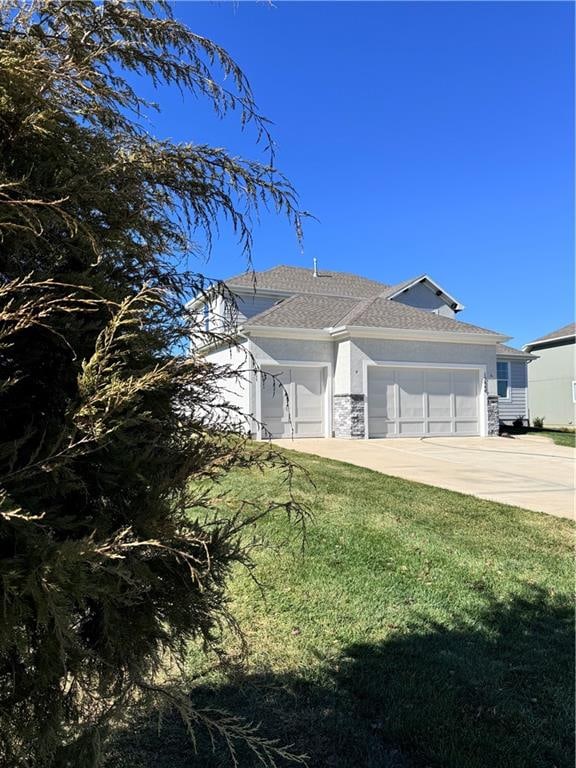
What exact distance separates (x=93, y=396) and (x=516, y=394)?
976 inches

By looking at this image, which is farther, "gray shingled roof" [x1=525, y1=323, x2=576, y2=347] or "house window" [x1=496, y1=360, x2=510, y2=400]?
"gray shingled roof" [x1=525, y1=323, x2=576, y2=347]

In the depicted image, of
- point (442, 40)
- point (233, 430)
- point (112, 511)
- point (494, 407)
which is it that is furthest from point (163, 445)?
point (494, 407)

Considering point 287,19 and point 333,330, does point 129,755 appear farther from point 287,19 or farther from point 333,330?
point 333,330

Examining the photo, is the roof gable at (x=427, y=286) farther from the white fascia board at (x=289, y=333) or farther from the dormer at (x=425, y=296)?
the white fascia board at (x=289, y=333)

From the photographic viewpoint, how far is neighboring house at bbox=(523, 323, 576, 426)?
28.8 m

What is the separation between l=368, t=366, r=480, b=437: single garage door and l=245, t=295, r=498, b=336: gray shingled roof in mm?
1524

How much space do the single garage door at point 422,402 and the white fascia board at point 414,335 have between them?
1025 mm

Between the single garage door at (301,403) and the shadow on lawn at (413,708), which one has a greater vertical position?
the single garage door at (301,403)

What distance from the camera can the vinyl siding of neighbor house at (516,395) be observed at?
2309 centimetres

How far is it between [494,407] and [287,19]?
16.0 m

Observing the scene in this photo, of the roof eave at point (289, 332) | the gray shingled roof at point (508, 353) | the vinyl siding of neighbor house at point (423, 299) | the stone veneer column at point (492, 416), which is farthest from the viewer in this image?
the vinyl siding of neighbor house at point (423, 299)

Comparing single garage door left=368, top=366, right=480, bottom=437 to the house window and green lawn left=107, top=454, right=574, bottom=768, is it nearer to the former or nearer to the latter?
the house window

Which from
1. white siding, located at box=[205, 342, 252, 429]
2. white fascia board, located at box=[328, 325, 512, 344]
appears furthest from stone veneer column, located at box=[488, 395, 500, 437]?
white siding, located at box=[205, 342, 252, 429]

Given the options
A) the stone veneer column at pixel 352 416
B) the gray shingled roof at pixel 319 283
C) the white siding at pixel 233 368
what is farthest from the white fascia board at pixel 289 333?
the white siding at pixel 233 368
